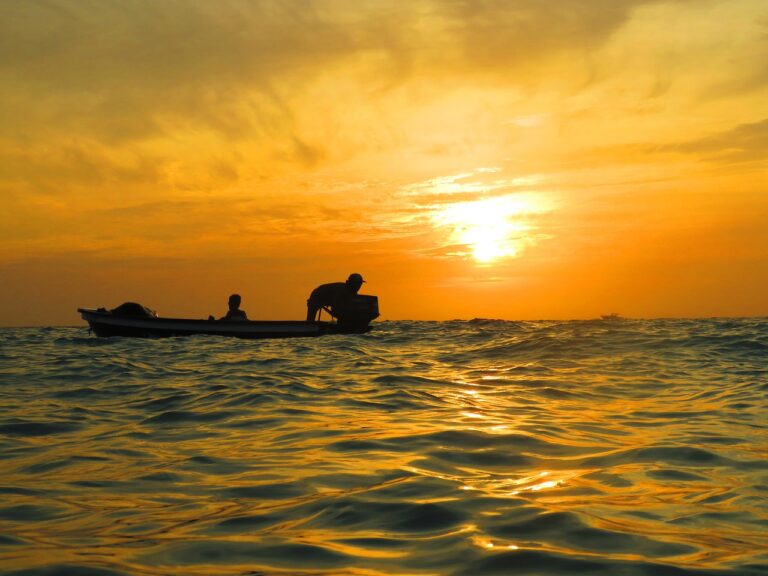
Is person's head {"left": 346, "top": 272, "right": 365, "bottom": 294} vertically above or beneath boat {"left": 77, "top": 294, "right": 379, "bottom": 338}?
above

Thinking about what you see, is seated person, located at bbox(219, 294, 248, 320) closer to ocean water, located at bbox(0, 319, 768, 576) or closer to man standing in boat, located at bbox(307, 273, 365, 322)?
man standing in boat, located at bbox(307, 273, 365, 322)

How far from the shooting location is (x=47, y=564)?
451cm

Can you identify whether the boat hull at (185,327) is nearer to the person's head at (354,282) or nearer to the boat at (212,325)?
the boat at (212,325)


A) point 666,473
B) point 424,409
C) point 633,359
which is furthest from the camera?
point 633,359

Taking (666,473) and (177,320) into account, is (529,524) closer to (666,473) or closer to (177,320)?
(666,473)

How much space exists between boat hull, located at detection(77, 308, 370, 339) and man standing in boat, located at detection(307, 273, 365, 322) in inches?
39.0

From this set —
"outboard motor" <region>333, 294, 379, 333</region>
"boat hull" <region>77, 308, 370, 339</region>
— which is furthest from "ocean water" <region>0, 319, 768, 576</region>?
"outboard motor" <region>333, 294, 379, 333</region>

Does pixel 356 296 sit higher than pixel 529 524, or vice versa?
pixel 356 296

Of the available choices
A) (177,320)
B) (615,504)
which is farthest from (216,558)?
(177,320)

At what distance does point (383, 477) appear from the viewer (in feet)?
23.0

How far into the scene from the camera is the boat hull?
1368 inches

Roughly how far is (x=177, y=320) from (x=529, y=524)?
103ft

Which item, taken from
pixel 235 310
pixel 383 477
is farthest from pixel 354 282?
pixel 383 477

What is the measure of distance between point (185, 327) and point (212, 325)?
130 cm
